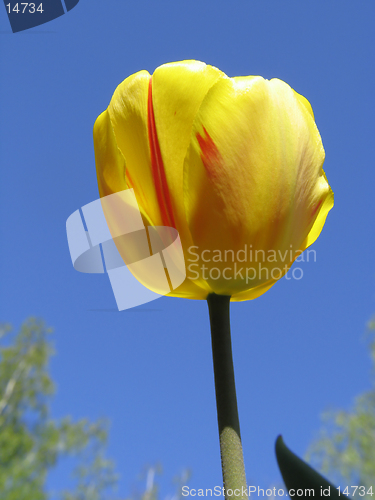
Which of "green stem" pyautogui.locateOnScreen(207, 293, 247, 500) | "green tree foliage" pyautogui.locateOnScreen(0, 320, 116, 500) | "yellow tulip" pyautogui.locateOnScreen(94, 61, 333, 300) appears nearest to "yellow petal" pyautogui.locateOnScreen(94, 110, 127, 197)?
"yellow tulip" pyautogui.locateOnScreen(94, 61, 333, 300)

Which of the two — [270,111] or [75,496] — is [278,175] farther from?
[75,496]

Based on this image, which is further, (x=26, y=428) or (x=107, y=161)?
(x=26, y=428)

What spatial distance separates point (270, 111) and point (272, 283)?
13 cm

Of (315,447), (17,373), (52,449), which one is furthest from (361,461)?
(17,373)

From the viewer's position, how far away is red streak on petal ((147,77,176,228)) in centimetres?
28

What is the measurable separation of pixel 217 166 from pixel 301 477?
7.0 inches

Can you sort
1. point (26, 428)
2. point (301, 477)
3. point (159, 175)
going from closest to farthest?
point (301, 477) → point (159, 175) → point (26, 428)

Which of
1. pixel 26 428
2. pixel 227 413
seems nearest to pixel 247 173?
pixel 227 413

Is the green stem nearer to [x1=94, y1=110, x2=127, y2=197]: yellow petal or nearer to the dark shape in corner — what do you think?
the dark shape in corner

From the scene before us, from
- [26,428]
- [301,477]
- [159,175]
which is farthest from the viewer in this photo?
[26,428]

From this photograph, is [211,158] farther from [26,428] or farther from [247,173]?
[26,428]

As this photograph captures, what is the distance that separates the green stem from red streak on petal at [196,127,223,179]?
0.31 ft

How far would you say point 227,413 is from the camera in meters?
0.20

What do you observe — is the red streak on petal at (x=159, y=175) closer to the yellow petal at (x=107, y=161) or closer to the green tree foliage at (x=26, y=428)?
the yellow petal at (x=107, y=161)
